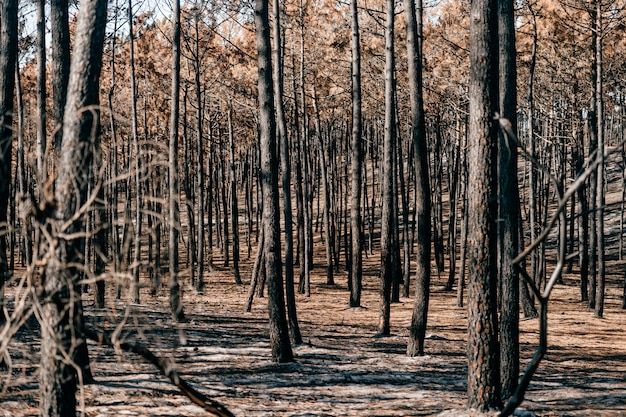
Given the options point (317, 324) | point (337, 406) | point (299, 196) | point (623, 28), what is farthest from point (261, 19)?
point (623, 28)

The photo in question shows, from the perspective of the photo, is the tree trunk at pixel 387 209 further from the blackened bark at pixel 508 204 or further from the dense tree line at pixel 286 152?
the blackened bark at pixel 508 204

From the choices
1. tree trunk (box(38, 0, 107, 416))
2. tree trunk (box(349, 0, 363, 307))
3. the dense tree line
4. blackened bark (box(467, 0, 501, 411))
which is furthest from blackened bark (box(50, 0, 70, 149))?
tree trunk (box(349, 0, 363, 307))

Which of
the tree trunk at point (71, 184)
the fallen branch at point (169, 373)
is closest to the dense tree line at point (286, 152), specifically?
the tree trunk at point (71, 184)

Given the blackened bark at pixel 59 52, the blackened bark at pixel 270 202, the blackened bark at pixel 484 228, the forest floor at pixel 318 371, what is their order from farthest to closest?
the blackened bark at pixel 270 202, the blackened bark at pixel 59 52, the forest floor at pixel 318 371, the blackened bark at pixel 484 228

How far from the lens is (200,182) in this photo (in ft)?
72.7

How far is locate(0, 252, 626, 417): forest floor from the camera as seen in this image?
23.8ft

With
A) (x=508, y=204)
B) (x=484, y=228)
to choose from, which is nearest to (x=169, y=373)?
(x=484, y=228)

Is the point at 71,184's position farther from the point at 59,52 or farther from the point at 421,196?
the point at 421,196

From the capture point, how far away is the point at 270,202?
962 centimetres

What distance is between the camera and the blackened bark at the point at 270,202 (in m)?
9.51

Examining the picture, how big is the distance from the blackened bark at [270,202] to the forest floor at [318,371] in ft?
1.56

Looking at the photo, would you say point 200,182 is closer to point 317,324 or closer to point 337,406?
point 317,324

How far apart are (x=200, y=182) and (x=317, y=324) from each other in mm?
Result: 8833

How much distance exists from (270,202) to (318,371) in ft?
8.57
